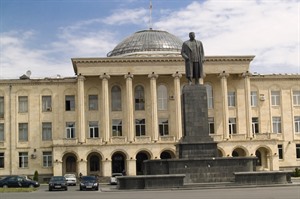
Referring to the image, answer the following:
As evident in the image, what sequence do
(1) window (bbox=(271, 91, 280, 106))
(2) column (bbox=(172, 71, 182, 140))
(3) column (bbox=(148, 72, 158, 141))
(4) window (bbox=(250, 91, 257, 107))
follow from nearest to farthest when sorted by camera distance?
(3) column (bbox=(148, 72, 158, 141)) → (2) column (bbox=(172, 71, 182, 140)) → (4) window (bbox=(250, 91, 257, 107)) → (1) window (bbox=(271, 91, 280, 106))

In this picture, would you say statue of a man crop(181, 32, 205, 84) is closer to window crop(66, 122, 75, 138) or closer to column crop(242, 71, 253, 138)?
column crop(242, 71, 253, 138)

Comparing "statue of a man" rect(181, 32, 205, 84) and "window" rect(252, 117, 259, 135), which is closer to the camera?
"statue of a man" rect(181, 32, 205, 84)

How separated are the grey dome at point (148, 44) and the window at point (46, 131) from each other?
14.8 metres

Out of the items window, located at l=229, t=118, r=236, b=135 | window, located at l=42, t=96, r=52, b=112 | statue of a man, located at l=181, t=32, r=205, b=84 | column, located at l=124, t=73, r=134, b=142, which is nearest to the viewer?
statue of a man, located at l=181, t=32, r=205, b=84

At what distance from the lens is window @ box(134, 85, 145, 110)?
229 ft

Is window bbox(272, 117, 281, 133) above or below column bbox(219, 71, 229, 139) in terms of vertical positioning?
below

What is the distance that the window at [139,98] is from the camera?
2753 inches

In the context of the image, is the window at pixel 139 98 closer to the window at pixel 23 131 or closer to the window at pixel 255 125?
the window at pixel 23 131

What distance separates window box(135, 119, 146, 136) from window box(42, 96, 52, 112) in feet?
33.7

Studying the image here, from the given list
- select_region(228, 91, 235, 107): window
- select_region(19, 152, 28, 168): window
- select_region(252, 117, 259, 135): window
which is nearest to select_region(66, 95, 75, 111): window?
select_region(19, 152, 28, 168): window

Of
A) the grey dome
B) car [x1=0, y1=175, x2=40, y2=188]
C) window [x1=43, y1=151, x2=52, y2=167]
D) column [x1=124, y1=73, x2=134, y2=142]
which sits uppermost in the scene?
the grey dome

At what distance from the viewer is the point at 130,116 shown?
6731cm

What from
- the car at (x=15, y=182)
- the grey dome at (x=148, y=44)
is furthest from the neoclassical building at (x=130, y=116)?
the car at (x=15, y=182)

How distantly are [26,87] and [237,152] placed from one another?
25.6 metres
